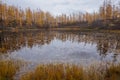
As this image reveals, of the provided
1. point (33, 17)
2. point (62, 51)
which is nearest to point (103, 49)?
point (62, 51)

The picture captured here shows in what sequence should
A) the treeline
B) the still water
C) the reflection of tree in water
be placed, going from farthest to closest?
the treeline → the reflection of tree in water → the still water

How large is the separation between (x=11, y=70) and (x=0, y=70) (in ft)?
2.48

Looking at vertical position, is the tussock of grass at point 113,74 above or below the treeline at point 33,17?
below

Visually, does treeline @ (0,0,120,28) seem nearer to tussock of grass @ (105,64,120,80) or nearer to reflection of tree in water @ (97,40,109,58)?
reflection of tree in water @ (97,40,109,58)

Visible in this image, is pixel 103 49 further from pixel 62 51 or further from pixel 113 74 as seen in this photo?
pixel 113 74

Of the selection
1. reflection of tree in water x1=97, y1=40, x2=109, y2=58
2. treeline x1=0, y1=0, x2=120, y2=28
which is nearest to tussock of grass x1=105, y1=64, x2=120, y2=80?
reflection of tree in water x1=97, y1=40, x2=109, y2=58

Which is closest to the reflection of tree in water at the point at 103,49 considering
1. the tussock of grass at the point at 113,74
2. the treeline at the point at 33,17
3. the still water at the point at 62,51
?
the still water at the point at 62,51

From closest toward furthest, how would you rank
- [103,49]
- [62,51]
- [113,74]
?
[113,74] → [62,51] → [103,49]

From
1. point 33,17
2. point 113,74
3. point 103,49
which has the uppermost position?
point 33,17

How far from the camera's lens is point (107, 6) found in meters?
95.7

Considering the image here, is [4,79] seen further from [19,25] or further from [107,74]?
[19,25]

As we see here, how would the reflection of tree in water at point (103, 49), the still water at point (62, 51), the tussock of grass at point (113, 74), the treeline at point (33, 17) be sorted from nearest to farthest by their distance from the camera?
the tussock of grass at point (113, 74), the still water at point (62, 51), the reflection of tree in water at point (103, 49), the treeline at point (33, 17)

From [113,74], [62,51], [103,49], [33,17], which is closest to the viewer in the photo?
[113,74]

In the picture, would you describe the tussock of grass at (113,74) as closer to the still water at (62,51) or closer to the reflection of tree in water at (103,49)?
the still water at (62,51)
